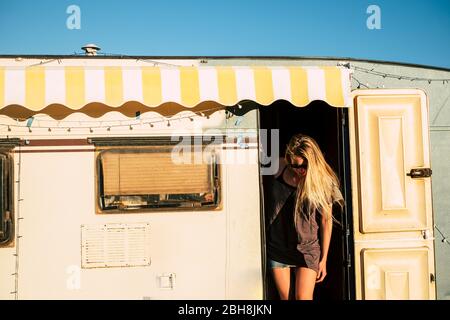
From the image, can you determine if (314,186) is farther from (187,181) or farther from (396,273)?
(187,181)

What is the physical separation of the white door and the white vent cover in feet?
6.96

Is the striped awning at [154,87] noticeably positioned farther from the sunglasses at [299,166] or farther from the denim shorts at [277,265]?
the denim shorts at [277,265]

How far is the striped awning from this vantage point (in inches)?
171

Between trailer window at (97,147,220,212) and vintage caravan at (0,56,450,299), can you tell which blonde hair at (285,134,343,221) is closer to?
vintage caravan at (0,56,450,299)

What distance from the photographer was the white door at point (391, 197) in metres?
4.88

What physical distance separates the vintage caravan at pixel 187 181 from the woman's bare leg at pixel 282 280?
284 mm

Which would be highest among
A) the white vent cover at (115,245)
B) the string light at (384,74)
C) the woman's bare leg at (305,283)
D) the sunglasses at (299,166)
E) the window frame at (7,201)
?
the string light at (384,74)

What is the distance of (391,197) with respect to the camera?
493 cm

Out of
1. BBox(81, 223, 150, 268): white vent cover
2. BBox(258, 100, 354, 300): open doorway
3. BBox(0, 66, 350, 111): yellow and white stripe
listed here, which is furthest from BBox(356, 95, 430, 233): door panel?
BBox(81, 223, 150, 268): white vent cover

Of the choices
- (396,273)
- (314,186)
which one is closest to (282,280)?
(314,186)

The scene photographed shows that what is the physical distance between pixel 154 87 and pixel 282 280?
2.37 m

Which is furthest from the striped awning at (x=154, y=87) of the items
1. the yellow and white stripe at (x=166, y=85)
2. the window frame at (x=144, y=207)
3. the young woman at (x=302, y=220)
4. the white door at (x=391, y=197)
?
the young woman at (x=302, y=220)

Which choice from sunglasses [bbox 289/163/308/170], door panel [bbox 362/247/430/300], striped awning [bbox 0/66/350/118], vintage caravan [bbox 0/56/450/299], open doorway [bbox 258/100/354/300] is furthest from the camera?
sunglasses [bbox 289/163/308/170]

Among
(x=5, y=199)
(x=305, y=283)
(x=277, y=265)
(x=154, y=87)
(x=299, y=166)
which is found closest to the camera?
(x=154, y=87)
